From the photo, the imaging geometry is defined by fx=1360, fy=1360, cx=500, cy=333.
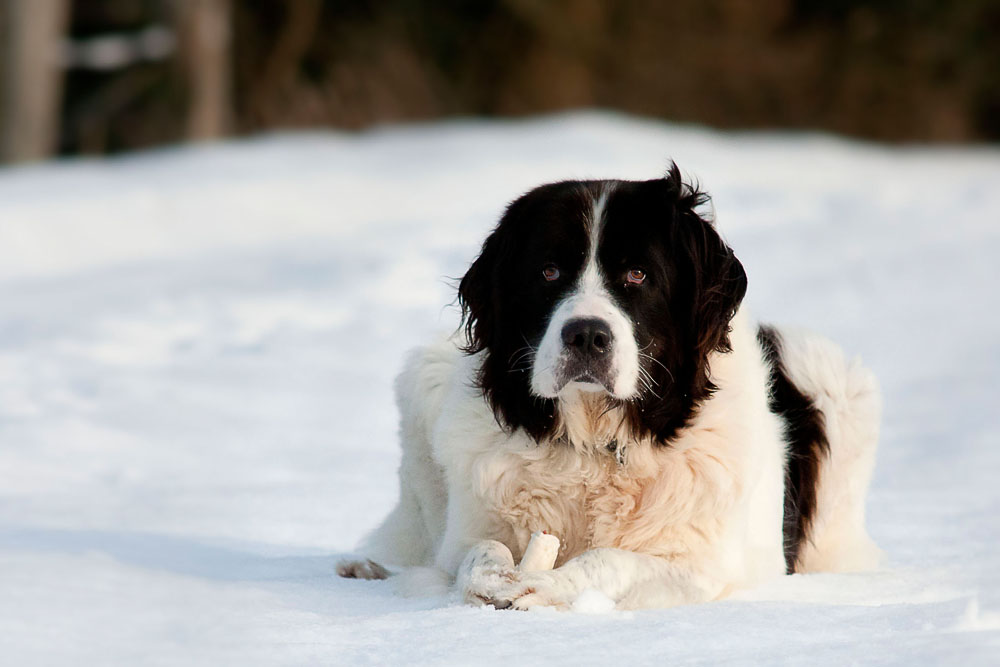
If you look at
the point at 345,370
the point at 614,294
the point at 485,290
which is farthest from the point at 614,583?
the point at 345,370

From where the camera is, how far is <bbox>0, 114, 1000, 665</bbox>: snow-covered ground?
138 inches

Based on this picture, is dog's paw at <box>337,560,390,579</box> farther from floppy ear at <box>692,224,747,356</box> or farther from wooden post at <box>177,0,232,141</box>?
wooden post at <box>177,0,232,141</box>

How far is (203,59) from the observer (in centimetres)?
1838

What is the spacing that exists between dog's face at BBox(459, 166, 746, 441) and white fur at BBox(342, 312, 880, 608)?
0.09 m

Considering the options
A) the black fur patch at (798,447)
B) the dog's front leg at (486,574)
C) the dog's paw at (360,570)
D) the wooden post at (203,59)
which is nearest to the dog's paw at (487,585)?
the dog's front leg at (486,574)

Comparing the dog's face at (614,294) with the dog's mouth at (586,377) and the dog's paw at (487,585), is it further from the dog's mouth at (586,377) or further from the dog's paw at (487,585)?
the dog's paw at (487,585)

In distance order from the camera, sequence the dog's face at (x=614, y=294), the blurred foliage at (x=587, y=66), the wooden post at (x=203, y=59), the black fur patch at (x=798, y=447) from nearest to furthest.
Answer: the dog's face at (x=614, y=294) → the black fur patch at (x=798, y=447) → the wooden post at (x=203, y=59) → the blurred foliage at (x=587, y=66)

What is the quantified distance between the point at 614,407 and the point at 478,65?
20848 mm

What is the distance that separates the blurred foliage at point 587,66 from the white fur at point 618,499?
52.6 feet

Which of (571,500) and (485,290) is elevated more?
(485,290)

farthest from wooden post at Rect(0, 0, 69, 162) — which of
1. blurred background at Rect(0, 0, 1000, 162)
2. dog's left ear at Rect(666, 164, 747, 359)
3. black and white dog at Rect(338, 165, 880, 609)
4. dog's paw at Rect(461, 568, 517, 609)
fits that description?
dog's paw at Rect(461, 568, 517, 609)

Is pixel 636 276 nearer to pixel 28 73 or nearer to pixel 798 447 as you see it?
pixel 798 447

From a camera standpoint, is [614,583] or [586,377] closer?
[614,583]

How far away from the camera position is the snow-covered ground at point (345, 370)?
11.5 ft
